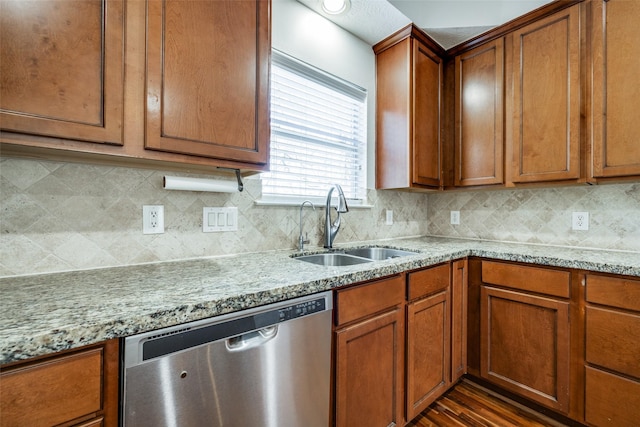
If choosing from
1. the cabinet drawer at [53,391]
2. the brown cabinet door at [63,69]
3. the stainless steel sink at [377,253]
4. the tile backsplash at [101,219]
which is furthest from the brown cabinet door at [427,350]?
the brown cabinet door at [63,69]

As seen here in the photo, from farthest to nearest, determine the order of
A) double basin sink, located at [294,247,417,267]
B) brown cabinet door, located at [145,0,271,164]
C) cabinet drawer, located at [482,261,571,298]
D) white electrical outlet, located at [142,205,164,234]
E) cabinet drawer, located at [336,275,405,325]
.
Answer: double basin sink, located at [294,247,417,267] → cabinet drawer, located at [482,261,571,298] → white electrical outlet, located at [142,205,164,234] → cabinet drawer, located at [336,275,405,325] → brown cabinet door, located at [145,0,271,164]

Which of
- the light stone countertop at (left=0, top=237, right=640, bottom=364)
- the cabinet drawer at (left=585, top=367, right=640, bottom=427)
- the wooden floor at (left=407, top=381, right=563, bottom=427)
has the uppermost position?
the light stone countertop at (left=0, top=237, right=640, bottom=364)

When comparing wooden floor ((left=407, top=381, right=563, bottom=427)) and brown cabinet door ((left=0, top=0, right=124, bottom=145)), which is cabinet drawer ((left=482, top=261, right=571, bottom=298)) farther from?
brown cabinet door ((left=0, top=0, right=124, bottom=145))

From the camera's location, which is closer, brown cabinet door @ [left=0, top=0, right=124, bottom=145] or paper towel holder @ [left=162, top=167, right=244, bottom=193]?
brown cabinet door @ [left=0, top=0, right=124, bottom=145]

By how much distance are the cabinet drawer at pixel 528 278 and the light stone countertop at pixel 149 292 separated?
100mm

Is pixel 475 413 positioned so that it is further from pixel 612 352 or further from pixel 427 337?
pixel 612 352

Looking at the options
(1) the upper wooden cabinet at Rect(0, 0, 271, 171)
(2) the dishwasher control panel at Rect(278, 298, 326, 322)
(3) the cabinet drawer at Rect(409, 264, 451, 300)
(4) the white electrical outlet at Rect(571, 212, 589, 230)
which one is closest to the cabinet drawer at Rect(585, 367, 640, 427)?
(3) the cabinet drawer at Rect(409, 264, 451, 300)

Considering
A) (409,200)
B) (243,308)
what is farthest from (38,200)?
(409,200)

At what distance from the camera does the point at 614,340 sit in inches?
55.1

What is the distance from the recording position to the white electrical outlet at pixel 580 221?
1920 mm

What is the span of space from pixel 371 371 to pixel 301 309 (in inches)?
21.1

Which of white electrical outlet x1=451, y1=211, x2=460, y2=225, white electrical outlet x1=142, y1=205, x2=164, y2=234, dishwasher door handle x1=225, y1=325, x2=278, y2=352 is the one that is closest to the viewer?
dishwasher door handle x1=225, y1=325, x2=278, y2=352

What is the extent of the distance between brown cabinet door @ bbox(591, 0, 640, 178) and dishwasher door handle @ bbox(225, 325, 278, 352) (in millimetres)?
1986

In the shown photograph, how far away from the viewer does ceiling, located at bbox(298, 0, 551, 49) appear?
5.89 feet
